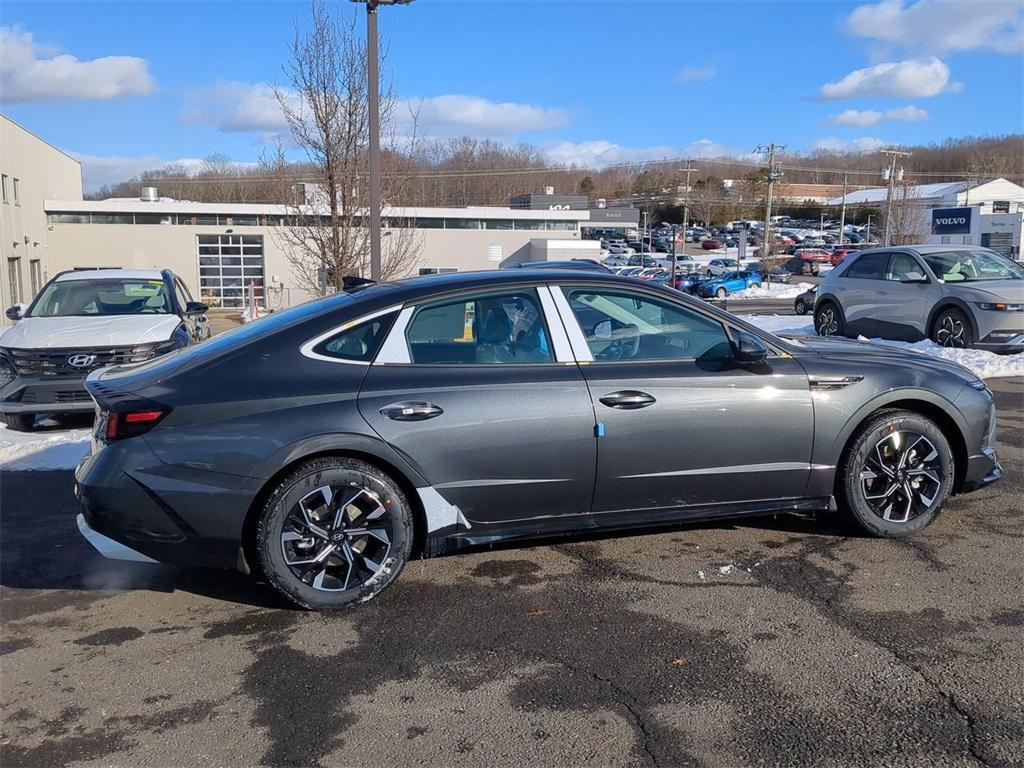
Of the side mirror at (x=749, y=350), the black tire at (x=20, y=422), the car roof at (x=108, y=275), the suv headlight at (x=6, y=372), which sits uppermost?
the car roof at (x=108, y=275)

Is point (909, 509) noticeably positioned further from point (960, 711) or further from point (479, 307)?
point (479, 307)

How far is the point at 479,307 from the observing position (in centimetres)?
→ 454

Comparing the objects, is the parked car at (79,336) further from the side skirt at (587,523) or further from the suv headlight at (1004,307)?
the suv headlight at (1004,307)

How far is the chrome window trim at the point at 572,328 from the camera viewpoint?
4.54 meters

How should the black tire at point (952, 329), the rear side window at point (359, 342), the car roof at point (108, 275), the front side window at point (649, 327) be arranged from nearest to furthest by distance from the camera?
the rear side window at point (359, 342)
the front side window at point (649, 327)
the car roof at point (108, 275)
the black tire at point (952, 329)

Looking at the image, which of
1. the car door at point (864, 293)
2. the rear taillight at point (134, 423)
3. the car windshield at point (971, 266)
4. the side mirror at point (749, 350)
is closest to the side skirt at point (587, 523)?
the side mirror at point (749, 350)

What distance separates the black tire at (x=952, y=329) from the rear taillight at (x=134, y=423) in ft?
36.0

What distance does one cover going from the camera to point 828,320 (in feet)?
47.3

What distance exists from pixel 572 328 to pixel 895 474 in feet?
6.42

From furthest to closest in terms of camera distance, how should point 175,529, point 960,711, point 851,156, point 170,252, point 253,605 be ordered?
point 851,156 → point 170,252 → point 253,605 → point 175,529 → point 960,711

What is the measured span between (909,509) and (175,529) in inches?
149

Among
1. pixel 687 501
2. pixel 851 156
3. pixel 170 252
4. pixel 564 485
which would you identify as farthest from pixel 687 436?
pixel 851 156

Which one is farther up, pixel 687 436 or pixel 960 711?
pixel 687 436

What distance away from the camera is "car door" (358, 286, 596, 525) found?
4.22 metres
